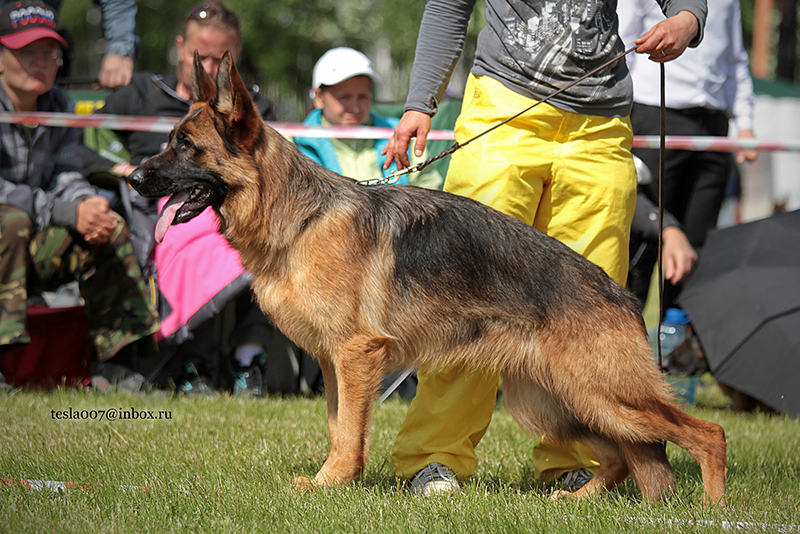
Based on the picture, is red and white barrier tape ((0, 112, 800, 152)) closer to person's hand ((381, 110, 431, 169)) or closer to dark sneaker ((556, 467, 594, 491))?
person's hand ((381, 110, 431, 169))

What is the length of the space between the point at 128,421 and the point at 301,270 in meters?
A: 1.96

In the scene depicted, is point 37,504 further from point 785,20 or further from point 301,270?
point 785,20

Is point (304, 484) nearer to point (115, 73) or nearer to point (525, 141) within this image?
point (525, 141)

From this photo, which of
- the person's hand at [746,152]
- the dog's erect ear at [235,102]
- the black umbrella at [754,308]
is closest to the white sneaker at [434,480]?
the dog's erect ear at [235,102]

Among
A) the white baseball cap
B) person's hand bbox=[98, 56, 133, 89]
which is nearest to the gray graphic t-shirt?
the white baseball cap

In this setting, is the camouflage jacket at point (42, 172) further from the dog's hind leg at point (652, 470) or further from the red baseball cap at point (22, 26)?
the dog's hind leg at point (652, 470)

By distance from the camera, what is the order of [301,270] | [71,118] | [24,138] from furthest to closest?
[71,118]
[24,138]
[301,270]

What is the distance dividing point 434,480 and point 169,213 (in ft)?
5.33

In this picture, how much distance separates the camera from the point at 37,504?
2775mm

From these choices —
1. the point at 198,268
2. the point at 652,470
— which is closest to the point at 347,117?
the point at 198,268

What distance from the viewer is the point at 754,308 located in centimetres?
491

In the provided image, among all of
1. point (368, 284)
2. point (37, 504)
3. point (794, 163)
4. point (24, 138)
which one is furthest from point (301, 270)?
point (794, 163)

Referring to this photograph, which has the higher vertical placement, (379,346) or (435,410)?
(379,346)

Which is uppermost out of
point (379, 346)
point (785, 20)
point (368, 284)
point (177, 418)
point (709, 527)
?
point (785, 20)
